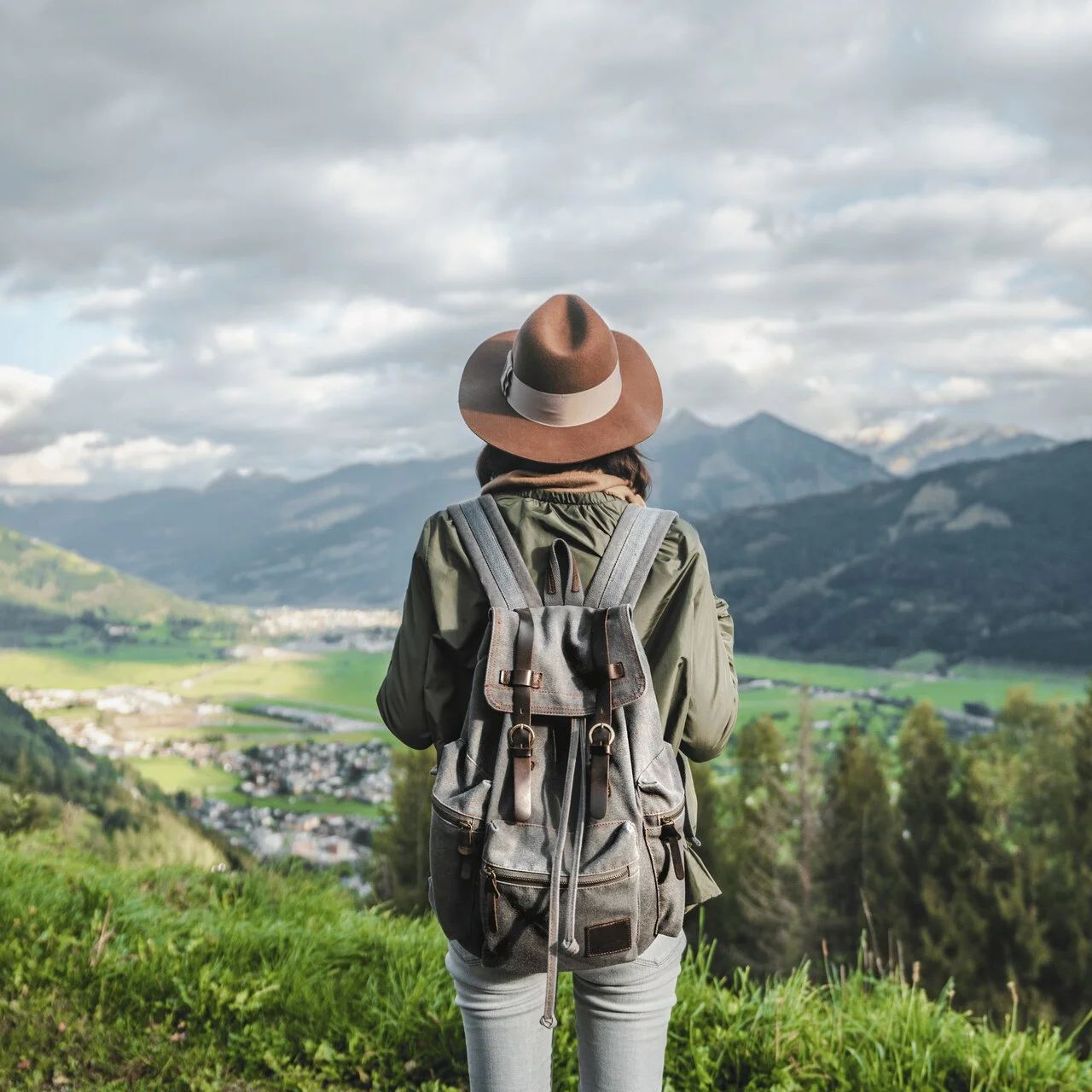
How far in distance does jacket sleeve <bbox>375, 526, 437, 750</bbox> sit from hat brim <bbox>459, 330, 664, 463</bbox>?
291 mm

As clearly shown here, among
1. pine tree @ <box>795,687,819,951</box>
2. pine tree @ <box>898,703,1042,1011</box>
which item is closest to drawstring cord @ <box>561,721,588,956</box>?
pine tree @ <box>898,703,1042,1011</box>

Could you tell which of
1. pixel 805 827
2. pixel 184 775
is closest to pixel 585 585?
pixel 805 827

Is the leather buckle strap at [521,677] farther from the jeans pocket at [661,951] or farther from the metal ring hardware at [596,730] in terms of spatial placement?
the jeans pocket at [661,951]

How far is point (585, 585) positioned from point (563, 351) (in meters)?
0.52

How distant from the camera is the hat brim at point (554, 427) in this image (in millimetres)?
2135

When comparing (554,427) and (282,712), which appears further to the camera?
(282,712)

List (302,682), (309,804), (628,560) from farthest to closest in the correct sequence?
(302,682), (309,804), (628,560)

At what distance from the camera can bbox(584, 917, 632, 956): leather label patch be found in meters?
1.88

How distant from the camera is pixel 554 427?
2.15 metres

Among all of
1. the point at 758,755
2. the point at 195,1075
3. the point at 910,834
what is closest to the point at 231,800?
the point at 758,755

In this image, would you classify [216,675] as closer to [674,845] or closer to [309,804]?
[309,804]

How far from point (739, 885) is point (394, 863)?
1191 cm

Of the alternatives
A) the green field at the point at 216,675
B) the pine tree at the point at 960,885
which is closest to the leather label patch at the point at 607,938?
the pine tree at the point at 960,885

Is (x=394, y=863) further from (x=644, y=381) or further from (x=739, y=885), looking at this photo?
(x=644, y=381)
